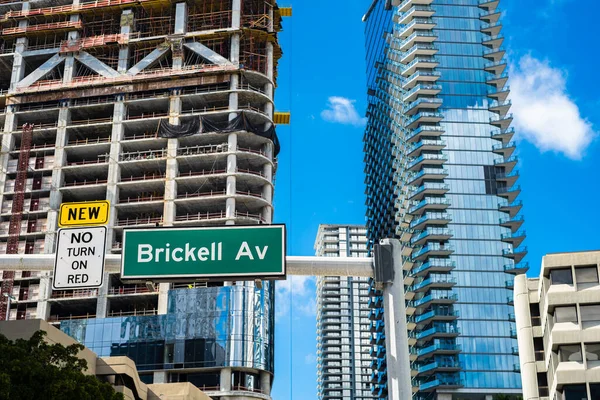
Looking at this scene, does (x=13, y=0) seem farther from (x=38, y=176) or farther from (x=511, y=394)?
(x=511, y=394)

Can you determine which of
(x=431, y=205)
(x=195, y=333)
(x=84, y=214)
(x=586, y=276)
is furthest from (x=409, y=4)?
(x=84, y=214)

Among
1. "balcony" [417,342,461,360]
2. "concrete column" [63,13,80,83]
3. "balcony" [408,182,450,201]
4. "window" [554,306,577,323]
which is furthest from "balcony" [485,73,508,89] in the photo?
"window" [554,306,577,323]

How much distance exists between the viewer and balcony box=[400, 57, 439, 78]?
151m

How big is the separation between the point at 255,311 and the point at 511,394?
50156mm

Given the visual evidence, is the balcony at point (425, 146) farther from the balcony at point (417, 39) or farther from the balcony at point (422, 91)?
the balcony at point (417, 39)

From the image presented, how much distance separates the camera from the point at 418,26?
152250 mm

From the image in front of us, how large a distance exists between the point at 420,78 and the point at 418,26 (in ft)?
33.9

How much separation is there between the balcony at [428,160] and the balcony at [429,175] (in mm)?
1057

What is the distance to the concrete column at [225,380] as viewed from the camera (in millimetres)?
98812

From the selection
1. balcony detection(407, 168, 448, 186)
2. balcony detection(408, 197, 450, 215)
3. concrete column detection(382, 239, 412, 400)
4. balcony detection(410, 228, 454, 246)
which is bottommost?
concrete column detection(382, 239, 412, 400)

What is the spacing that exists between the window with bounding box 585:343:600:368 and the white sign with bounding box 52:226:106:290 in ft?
168

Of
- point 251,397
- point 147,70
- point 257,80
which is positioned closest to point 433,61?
point 257,80

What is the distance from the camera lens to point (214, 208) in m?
114

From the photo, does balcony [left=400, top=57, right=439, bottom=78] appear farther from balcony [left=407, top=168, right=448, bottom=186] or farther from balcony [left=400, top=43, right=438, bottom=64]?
balcony [left=407, top=168, right=448, bottom=186]
